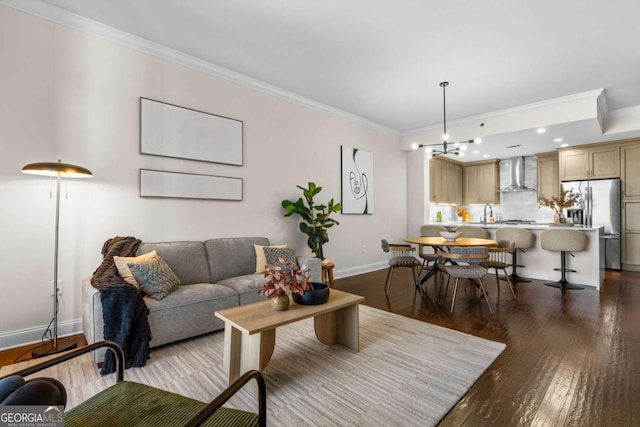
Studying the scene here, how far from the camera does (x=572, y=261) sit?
189 inches

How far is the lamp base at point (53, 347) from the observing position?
2.41 meters

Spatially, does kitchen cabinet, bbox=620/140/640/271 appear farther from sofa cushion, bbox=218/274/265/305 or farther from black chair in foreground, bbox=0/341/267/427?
black chair in foreground, bbox=0/341/267/427

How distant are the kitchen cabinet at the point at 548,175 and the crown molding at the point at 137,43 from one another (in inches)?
236

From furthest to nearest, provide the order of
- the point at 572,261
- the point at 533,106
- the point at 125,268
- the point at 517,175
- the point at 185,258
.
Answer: the point at 517,175
the point at 533,106
the point at 572,261
the point at 185,258
the point at 125,268

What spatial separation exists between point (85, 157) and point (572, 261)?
22.5 feet

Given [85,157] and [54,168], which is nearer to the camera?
[54,168]

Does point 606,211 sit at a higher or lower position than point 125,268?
higher

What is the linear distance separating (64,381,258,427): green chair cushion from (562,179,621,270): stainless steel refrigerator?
7.50 metres

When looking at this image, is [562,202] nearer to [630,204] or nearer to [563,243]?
[630,204]

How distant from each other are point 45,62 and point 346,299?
138 inches

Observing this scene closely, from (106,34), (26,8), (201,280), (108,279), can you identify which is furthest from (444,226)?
(26,8)

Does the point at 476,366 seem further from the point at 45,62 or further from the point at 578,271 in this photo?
the point at 45,62

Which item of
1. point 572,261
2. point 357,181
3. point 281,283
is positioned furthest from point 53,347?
point 572,261

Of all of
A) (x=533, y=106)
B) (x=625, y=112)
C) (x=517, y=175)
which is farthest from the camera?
(x=517, y=175)
